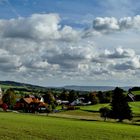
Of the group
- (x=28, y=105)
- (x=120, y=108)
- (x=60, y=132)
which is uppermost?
(x=120, y=108)

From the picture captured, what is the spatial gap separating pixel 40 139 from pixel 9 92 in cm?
13449

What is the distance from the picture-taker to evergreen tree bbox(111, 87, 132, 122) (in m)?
89.2

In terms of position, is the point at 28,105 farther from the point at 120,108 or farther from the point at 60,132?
the point at 60,132

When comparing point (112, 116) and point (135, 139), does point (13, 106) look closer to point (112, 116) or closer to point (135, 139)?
point (112, 116)

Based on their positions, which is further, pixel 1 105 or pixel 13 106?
pixel 13 106

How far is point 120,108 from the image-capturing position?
8956 cm

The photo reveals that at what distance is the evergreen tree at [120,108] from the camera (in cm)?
8925

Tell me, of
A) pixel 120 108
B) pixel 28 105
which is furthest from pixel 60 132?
pixel 28 105

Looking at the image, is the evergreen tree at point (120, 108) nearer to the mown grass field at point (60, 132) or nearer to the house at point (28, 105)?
the mown grass field at point (60, 132)

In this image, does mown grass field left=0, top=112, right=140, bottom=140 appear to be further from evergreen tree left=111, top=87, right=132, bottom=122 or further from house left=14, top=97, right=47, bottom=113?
house left=14, top=97, right=47, bottom=113

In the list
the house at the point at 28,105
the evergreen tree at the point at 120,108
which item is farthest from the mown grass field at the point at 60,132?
the house at the point at 28,105

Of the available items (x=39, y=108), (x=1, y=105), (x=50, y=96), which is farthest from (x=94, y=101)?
(x=1, y=105)

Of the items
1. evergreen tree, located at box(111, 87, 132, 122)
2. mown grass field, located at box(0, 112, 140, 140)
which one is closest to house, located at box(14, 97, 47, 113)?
evergreen tree, located at box(111, 87, 132, 122)

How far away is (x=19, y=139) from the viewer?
108 feet
